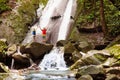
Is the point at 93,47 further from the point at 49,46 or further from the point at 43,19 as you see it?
the point at 43,19

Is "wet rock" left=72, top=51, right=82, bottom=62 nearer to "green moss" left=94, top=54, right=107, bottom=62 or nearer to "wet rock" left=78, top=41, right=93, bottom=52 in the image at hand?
"wet rock" left=78, top=41, right=93, bottom=52

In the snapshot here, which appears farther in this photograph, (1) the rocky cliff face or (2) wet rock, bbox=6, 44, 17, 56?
(1) the rocky cliff face

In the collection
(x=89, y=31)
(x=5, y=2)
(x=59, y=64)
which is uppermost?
(x=5, y=2)

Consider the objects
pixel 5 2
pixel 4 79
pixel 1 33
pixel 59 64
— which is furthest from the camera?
pixel 5 2

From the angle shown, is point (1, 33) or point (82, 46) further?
point (1, 33)

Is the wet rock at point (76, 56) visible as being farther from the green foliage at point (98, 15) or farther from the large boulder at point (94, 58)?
the green foliage at point (98, 15)

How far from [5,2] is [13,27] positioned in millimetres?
4389

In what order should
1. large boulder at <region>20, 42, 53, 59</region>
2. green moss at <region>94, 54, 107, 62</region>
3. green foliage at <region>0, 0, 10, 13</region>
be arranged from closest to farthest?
1. green moss at <region>94, 54, 107, 62</region>
2. large boulder at <region>20, 42, 53, 59</region>
3. green foliage at <region>0, 0, 10, 13</region>

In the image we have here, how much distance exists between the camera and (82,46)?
832 inches

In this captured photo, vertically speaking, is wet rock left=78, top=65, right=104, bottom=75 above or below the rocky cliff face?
below

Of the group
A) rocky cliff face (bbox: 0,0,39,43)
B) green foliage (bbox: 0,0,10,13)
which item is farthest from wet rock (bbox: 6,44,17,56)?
green foliage (bbox: 0,0,10,13)

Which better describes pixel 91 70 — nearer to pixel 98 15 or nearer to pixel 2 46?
pixel 2 46

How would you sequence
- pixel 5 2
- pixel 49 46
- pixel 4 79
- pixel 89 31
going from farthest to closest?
pixel 5 2, pixel 89 31, pixel 49 46, pixel 4 79

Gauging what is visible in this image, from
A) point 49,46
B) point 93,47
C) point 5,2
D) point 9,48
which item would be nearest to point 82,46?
point 93,47
